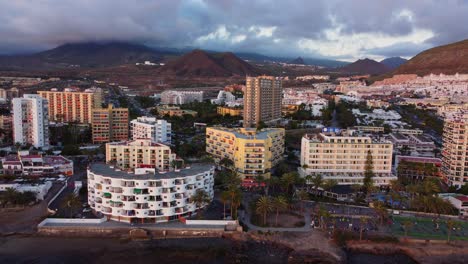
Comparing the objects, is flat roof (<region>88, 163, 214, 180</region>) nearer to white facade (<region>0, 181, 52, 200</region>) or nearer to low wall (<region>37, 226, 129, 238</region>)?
low wall (<region>37, 226, 129, 238</region>)

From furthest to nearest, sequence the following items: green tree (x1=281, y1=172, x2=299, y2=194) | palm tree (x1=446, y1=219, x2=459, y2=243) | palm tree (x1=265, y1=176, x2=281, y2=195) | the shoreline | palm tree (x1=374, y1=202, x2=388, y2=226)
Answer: palm tree (x1=265, y1=176, x2=281, y2=195) < green tree (x1=281, y1=172, x2=299, y2=194) < palm tree (x1=374, y1=202, x2=388, y2=226) < palm tree (x1=446, y1=219, x2=459, y2=243) < the shoreline

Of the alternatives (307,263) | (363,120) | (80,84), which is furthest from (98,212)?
(80,84)

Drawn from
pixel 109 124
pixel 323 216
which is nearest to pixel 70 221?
pixel 323 216

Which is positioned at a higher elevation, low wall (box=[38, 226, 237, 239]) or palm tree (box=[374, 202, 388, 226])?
palm tree (box=[374, 202, 388, 226])

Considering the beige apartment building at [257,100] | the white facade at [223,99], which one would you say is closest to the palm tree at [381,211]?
the beige apartment building at [257,100]

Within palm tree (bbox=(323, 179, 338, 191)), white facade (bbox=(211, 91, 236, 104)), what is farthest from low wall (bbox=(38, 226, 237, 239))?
white facade (bbox=(211, 91, 236, 104))

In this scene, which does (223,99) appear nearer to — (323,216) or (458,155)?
(458,155)
